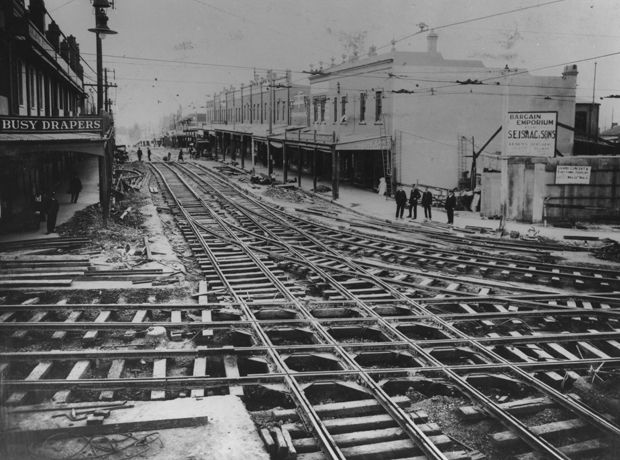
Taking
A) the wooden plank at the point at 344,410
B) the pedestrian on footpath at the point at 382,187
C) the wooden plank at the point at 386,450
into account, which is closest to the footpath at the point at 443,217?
the pedestrian on footpath at the point at 382,187

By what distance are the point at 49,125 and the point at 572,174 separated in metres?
19.6

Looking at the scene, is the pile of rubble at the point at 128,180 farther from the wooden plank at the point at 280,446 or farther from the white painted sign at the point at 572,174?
the wooden plank at the point at 280,446

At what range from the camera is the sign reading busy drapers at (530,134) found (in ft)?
73.5

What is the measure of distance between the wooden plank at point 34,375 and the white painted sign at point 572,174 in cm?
2086

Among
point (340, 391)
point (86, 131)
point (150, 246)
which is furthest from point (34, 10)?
point (340, 391)

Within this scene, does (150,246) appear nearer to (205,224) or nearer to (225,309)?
(205,224)

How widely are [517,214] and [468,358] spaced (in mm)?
16777

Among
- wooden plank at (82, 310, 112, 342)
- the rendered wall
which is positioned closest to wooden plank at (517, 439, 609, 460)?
wooden plank at (82, 310, 112, 342)

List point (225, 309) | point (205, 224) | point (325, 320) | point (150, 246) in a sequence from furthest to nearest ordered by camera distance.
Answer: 1. point (205, 224)
2. point (150, 246)
3. point (225, 309)
4. point (325, 320)

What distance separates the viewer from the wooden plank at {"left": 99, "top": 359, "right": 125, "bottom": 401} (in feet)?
23.3

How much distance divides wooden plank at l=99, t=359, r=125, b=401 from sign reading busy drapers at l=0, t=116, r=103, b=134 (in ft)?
35.2

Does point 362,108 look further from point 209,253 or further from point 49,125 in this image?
point 209,253

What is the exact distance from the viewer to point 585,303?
38.4ft

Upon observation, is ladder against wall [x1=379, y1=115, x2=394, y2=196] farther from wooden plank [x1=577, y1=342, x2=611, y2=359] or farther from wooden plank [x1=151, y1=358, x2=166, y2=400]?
wooden plank [x1=151, y1=358, x2=166, y2=400]
